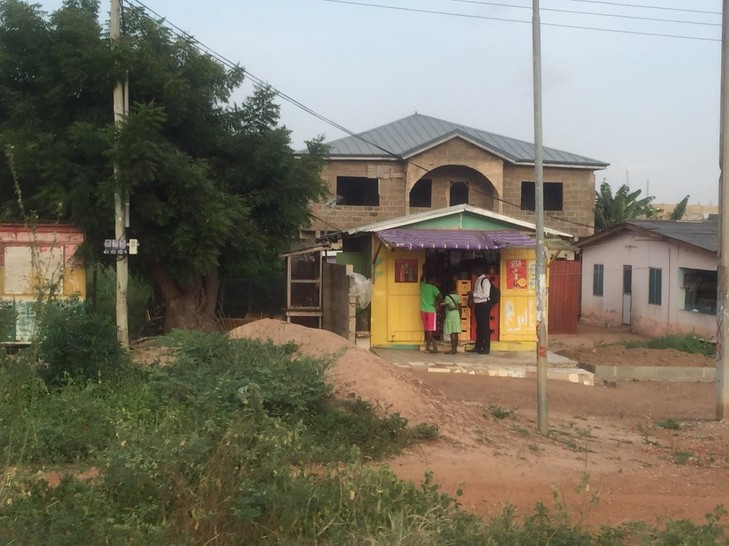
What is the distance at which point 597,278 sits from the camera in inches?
1081

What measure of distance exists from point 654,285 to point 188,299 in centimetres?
1423

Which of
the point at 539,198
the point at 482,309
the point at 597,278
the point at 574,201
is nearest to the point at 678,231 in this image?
the point at 597,278

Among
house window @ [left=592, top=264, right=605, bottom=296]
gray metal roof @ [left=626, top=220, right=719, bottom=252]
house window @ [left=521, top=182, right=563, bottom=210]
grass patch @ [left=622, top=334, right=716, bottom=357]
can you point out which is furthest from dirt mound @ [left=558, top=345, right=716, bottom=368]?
house window @ [left=521, top=182, right=563, bottom=210]

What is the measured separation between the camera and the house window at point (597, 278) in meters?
27.1

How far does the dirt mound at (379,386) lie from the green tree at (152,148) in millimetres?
3280

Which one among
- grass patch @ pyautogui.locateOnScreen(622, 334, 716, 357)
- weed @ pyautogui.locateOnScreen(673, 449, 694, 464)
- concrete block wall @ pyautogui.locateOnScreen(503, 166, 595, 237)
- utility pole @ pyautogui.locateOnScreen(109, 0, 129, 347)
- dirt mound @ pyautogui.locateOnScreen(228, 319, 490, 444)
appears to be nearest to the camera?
weed @ pyautogui.locateOnScreen(673, 449, 694, 464)

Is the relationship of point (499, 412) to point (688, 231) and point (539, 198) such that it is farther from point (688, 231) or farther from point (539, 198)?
point (688, 231)

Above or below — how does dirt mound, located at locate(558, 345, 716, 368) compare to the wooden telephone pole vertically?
below

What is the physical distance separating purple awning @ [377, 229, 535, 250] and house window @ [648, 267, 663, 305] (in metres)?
8.10

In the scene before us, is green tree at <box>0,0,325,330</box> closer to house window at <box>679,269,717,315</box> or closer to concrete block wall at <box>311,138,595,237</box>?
concrete block wall at <box>311,138,595,237</box>

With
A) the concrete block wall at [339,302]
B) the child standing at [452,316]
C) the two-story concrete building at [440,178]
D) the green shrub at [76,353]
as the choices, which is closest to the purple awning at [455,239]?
the child standing at [452,316]

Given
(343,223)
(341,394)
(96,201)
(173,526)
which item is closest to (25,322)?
(96,201)

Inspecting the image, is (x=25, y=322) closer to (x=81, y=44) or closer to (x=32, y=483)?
(x=81, y=44)

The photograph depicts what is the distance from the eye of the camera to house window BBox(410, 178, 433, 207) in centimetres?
2853
